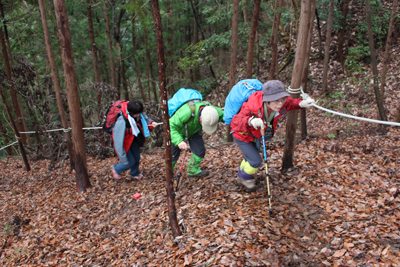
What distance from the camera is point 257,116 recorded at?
11.8ft

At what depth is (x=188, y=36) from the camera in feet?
72.8

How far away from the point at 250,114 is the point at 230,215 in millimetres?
1627

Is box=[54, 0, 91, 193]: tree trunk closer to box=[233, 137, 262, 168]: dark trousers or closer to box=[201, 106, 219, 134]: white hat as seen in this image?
box=[201, 106, 219, 134]: white hat

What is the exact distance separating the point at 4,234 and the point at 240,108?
5.66 meters

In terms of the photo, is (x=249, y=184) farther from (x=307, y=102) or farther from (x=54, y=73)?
(x=54, y=73)

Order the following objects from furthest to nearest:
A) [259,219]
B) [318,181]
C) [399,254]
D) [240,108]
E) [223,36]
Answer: [223,36], [318,181], [240,108], [259,219], [399,254]

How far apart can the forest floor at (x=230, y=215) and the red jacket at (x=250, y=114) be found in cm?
112

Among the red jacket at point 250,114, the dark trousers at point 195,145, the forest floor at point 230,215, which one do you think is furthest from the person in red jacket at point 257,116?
the dark trousers at point 195,145

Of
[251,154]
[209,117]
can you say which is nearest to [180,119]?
[209,117]

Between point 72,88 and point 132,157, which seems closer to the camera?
point 72,88

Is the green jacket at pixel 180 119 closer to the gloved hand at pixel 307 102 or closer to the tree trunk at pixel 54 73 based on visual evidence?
the gloved hand at pixel 307 102

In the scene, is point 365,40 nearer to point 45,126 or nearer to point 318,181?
point 318,181

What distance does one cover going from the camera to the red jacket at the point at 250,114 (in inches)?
139

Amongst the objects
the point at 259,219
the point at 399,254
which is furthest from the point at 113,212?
the point at 399,254
